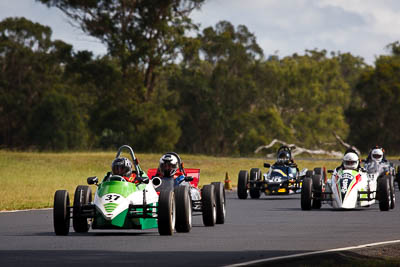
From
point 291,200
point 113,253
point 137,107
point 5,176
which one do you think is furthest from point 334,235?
point 137,107

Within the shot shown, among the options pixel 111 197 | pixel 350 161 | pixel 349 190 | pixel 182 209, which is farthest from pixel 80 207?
pixel 350 161

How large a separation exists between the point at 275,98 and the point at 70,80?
2150 cm

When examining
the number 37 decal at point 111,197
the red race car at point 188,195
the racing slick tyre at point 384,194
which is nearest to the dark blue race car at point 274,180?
the racing slick tyre at point 384,194

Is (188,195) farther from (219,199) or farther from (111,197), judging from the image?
(219,199)

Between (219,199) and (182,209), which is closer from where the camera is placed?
(182,209)

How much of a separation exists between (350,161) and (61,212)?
10.1 m

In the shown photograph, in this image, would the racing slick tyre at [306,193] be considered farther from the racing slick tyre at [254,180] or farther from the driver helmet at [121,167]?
the driver helmet at [121,167]

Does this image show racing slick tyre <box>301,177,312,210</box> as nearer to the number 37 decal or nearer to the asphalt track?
the asphalt track

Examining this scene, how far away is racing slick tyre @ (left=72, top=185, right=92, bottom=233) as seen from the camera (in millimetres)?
17531

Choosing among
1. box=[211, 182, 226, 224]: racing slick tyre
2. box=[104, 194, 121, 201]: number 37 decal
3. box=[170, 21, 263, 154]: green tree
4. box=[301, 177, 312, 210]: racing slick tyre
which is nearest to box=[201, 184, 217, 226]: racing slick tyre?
box=[211, 182, 226, 224]: racing slick tyre

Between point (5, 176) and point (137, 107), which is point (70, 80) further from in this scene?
point (5, 176)

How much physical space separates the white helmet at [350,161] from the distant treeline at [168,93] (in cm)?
5496

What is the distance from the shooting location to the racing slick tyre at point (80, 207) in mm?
17531

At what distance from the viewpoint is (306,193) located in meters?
25.0
